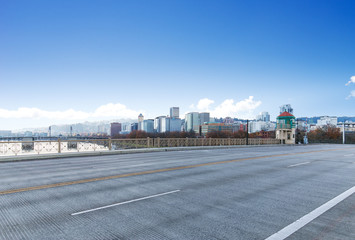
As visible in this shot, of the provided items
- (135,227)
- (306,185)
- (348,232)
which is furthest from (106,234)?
(306,185)

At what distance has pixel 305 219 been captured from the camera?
5.42 m

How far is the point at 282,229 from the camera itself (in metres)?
4.84

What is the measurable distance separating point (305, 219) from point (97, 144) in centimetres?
2551

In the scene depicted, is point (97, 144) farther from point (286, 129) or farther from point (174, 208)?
point (286, 129)

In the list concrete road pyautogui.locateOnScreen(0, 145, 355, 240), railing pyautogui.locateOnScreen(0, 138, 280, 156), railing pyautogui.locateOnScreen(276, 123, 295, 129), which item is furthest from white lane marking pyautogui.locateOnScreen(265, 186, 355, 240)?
railing pyautogui.locateOnScreen(276, 123, 295, 129)

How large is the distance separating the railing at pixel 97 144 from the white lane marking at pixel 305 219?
62.1 ft

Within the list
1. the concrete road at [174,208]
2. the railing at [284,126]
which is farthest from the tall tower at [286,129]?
the concrete road at [174,208]

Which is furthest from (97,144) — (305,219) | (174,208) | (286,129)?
(286,129)

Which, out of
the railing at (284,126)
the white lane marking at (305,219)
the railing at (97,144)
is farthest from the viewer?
the railing at (284,126)

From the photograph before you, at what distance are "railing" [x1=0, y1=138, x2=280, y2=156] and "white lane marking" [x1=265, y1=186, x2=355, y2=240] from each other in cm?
1892

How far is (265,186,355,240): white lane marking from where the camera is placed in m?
4.57

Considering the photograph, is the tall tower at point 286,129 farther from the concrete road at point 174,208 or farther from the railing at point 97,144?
the concrete road at point 174,208

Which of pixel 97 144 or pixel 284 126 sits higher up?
pixel 284 126

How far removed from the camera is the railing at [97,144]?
1973 cm
